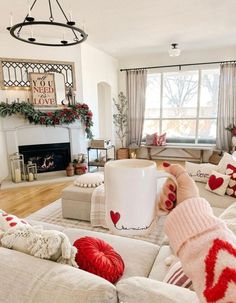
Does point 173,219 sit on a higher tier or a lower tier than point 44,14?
lower

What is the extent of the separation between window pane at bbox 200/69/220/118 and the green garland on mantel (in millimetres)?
2849

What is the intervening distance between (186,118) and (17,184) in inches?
165

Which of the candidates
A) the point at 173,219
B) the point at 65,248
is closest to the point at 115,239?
the point at 65,248

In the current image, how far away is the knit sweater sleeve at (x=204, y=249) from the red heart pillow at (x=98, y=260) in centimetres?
85

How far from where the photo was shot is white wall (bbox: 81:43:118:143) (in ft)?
15.1

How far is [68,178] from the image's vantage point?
437 cm

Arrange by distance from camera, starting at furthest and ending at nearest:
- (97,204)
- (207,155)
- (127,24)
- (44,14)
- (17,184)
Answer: (207,155), (17,184), (127,24), (44,14), (97,204)

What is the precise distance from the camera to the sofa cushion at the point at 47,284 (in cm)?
74

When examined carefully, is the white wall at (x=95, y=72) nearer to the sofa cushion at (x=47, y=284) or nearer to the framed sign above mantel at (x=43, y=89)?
the framed sign above mantel at (x=43, y=89)

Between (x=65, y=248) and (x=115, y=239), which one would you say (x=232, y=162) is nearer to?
(x=115, y=239)

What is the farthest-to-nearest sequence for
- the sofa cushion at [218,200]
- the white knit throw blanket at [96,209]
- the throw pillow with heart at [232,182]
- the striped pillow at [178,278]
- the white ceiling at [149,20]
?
1. the white ceiling at [149,20]
2. the white knit throw blanket at [96,209]
3. the throw pillow with heart at [232,182]
4. the sofa cushion at [218,200]
5. the striped pillow at [178,278]

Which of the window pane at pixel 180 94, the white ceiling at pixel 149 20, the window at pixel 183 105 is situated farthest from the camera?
the window pane at pixel 180 94

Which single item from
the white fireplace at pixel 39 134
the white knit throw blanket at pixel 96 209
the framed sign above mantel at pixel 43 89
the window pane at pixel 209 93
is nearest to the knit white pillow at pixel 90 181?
the white knit throw blanket at pixel 96 209

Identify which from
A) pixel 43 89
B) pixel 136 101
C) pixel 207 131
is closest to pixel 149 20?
pixel 43 89
